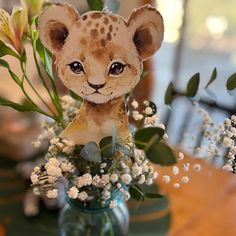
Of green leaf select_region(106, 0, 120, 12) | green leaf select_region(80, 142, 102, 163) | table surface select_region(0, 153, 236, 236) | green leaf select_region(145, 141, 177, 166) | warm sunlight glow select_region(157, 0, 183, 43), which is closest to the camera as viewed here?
green leaf select_region(145, 141, 177, 166)

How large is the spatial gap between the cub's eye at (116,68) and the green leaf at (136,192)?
228 millimetres

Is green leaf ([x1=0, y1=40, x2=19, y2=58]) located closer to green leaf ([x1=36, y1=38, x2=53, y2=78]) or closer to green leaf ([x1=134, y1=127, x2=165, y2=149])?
green leaf ([x1=36, y1=38, x2=53, y2=78])

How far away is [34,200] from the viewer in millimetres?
1264

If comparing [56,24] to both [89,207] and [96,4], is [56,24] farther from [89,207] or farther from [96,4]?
[89,207]

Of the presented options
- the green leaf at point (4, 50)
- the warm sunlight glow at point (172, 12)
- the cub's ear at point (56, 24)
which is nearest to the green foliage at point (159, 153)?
the cub's ear at point (56, 24)

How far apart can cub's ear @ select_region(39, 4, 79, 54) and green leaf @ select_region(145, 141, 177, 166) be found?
0.29 m

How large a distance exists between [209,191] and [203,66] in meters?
2.11

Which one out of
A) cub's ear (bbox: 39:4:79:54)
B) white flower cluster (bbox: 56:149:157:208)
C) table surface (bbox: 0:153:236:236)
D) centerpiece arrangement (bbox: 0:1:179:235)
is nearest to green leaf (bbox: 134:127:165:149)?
centerpiece arrangement (bbox: 0:1:179:235)

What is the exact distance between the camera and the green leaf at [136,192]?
794 millimetres

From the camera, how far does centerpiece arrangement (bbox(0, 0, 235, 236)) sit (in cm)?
74

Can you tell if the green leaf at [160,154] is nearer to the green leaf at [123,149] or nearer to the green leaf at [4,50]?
the green leaf at [123,149]

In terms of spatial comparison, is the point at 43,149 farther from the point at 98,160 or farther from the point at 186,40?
the point at 186,40

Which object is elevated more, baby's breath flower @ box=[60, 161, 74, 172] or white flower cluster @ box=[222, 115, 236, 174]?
white flower cluster @ box=[222, 115, 236, 174]

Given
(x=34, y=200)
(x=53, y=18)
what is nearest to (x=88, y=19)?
(x=53, y=18)
